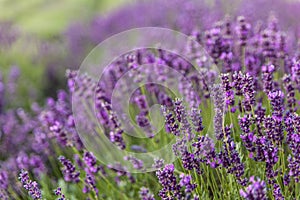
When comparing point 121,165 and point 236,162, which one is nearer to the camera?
point 236,162

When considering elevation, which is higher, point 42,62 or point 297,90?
point 42,62

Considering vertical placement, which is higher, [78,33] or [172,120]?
[78,33]

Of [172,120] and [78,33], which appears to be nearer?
[172,120]

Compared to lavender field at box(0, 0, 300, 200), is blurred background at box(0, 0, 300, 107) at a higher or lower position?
higher

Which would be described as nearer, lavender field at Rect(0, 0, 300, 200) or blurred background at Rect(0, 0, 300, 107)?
lavender field at Rect(0, 0, 300, 200)

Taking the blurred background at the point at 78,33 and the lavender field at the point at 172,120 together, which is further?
the blurred background at the point at 78,33

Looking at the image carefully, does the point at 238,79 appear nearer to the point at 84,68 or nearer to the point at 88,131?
the point at 88,131

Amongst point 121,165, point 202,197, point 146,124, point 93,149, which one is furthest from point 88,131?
point 202,197

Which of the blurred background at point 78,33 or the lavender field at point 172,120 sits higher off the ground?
the blurred background at point 78,33
